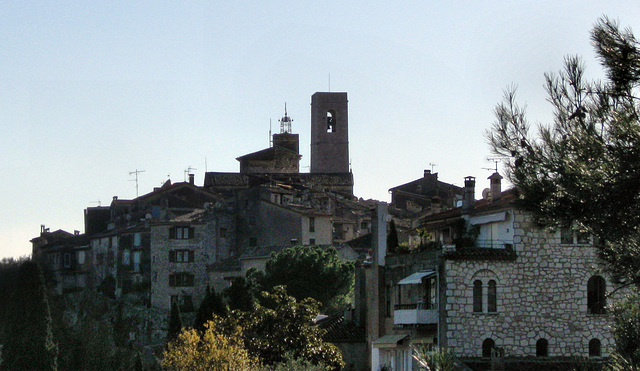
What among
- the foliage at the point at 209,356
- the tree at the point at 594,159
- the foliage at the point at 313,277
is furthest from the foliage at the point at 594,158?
the foliage at the point at 313,277

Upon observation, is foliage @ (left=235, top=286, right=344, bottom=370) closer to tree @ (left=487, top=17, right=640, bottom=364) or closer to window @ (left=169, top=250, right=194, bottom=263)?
tree @ (left=487, top=17, right=640, bottom=364)

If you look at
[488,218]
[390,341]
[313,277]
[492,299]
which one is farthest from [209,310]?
[492,299]

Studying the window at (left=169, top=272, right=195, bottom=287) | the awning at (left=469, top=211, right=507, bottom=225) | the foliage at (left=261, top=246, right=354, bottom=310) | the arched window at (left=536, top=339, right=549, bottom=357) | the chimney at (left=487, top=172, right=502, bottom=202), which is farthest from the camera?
the window at (left=169, top=272, right=195, bottom=287)

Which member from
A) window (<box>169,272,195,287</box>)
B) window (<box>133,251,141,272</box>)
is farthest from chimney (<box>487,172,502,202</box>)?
window (<box>133,251,141,272</box>)

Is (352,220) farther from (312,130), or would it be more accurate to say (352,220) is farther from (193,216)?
(312,130)

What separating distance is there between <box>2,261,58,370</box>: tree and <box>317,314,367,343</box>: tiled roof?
20669 millimetres

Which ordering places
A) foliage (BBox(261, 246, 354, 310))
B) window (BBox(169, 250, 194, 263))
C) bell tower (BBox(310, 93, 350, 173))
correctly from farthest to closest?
bell tower (BBox(310, 93, 350, 173))
window (BBox(169, 250, 194, 263))
foliage (BBox(261, 246, 354, 310))

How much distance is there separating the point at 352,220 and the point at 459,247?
5230cm

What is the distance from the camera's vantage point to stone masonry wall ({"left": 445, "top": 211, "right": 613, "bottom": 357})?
3897 centimetres

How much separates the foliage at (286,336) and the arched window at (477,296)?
15.1 feet

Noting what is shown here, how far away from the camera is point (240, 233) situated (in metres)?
89.6

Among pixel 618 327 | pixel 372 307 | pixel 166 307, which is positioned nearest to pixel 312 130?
pixel 166 307

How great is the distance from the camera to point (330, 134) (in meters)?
130

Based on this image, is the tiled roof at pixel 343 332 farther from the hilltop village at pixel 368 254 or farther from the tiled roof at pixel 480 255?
the tiled roof at pixel 480 255
